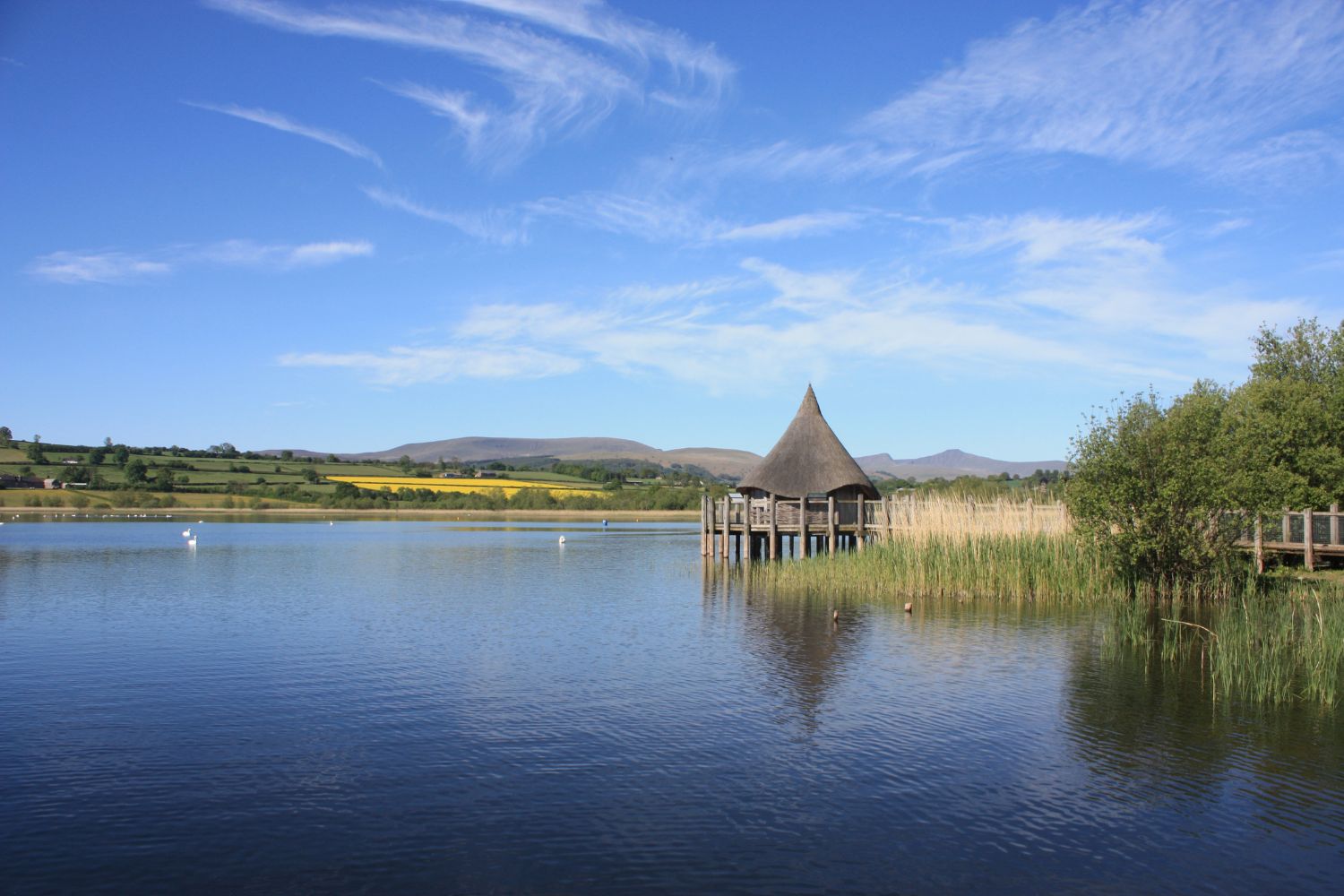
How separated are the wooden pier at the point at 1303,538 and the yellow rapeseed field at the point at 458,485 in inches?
3170

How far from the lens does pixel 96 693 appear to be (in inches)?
538

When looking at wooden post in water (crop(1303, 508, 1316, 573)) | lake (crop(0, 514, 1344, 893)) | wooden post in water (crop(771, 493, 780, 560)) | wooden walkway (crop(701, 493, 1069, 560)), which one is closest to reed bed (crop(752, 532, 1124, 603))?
wooden walkway (crop(701, 493, 1069, 560))

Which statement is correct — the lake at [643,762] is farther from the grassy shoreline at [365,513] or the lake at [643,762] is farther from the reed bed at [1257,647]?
the grassy shoreline at [365,513]

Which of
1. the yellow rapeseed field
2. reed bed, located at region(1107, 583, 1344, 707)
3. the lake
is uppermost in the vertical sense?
the yellow rapeseed field

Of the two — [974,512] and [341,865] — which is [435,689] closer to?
[341,865]

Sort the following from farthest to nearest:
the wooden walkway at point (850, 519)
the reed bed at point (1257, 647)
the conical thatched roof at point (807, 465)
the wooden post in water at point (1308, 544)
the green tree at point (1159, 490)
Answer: the conical thatched roof at point (807, 465)
the wooden walkway at point (850, 519)
the wooden post in water at point (1308, 544)
the green tree at point (1159, 490)
the reed bed at point (1257, 647)

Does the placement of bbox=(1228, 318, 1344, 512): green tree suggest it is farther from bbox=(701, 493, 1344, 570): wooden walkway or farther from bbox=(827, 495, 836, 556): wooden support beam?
bbox=(827, 495, 836, 556): wooden support beam

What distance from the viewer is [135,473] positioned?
91.2 metres

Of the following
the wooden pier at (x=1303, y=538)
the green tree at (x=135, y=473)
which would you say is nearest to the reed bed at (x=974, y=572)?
the wooden pier at (x=1303, y=538)

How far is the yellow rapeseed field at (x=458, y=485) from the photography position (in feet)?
328

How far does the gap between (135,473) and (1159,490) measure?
91.2m

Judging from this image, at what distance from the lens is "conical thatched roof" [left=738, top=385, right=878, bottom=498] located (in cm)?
3412

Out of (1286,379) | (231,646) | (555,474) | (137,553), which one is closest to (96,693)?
(231,646)

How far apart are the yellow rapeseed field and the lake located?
80.3 metres
